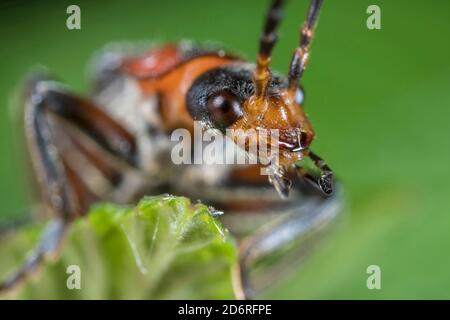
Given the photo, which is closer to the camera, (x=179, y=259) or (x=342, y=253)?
(x=179, y=259)

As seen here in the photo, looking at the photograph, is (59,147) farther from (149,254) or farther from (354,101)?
(354,101)

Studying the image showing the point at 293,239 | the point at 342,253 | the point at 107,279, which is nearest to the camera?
the point at 107,279

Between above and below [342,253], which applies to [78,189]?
above

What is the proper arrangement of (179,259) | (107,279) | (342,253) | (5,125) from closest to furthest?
(179,259) < (107,279) < (342,253) < (5,125)

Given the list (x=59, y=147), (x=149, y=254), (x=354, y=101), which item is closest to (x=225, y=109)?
(x=149, y=254)

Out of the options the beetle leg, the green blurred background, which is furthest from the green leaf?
the green blurred background

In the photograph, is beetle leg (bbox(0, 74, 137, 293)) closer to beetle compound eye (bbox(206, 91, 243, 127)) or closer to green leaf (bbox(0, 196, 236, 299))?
green leaf (bbox(0, 196, 236, 299))
